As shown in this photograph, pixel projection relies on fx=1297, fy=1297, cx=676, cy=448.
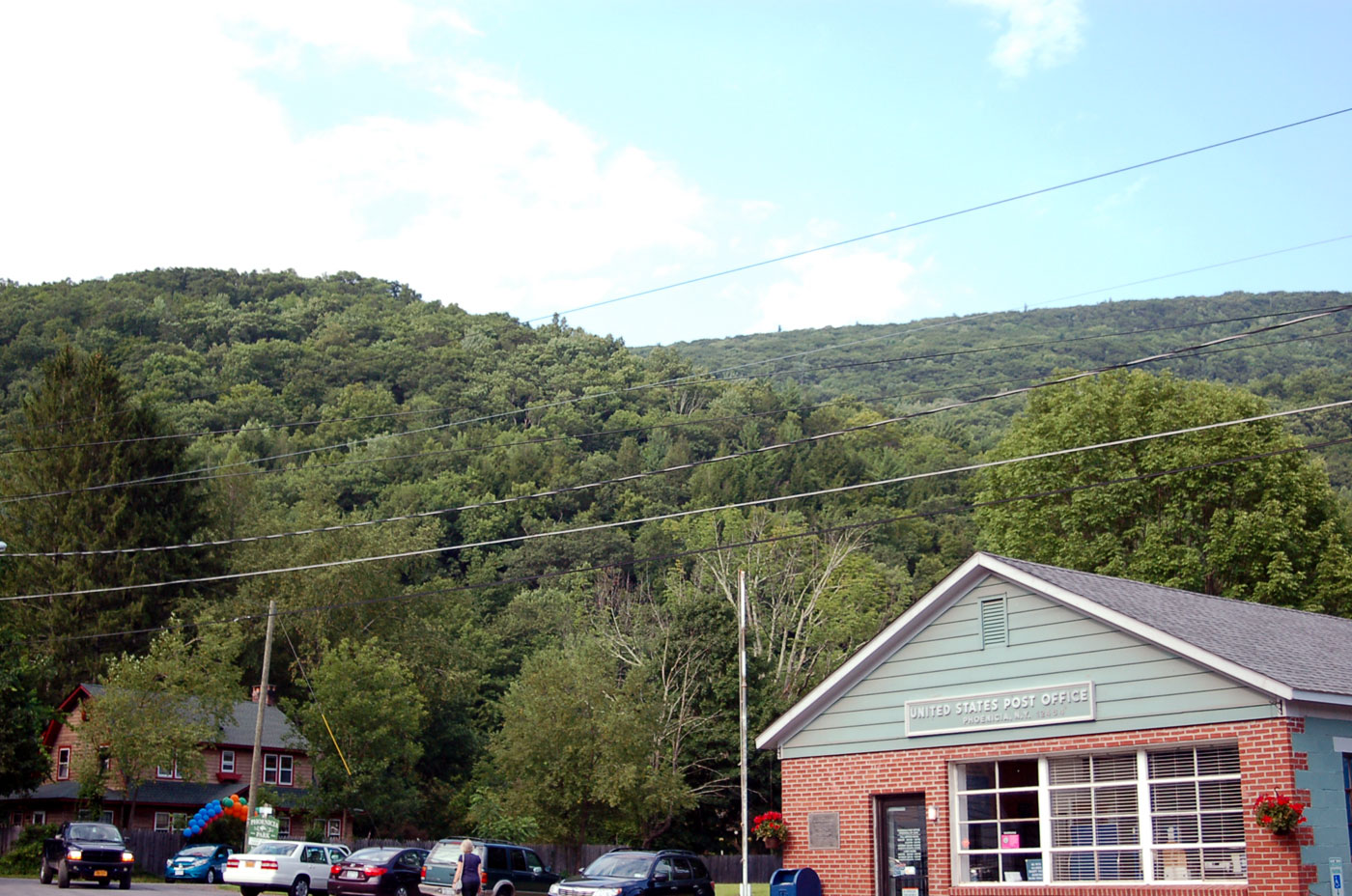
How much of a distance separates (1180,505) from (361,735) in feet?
103

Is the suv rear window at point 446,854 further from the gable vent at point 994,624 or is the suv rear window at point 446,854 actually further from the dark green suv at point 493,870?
the gable vent at point 994,624

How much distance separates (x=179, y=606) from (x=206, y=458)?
24.5 metres

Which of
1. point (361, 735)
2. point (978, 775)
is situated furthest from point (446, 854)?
point (361, 735)

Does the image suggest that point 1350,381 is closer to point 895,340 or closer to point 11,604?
point 11,604

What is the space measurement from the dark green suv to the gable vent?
1158 cm

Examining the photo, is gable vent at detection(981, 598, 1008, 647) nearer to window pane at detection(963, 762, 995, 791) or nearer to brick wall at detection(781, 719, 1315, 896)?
brick wall at detection(781, 719, 1315, 896)

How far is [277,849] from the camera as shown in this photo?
3216 centimetres

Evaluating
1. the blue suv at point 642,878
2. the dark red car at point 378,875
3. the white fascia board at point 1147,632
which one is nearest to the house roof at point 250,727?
the dark red car at point 378,875

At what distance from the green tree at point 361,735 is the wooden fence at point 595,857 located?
2249mm

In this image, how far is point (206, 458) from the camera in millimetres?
87312

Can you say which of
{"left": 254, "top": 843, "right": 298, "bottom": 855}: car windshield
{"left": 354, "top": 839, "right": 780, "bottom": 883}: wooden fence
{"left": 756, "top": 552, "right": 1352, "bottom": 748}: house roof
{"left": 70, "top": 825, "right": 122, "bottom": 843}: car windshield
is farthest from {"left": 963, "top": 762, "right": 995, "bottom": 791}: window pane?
{"left": 354, "top": 839, "right": 780, "bottom": 883}: wooden fence

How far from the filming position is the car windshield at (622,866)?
2302 cm

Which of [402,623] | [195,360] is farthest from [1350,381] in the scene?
[195,360]

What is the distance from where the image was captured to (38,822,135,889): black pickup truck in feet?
100
